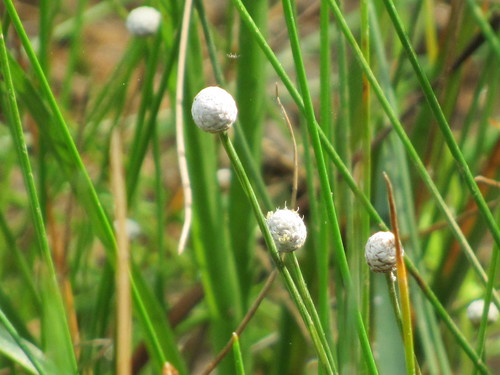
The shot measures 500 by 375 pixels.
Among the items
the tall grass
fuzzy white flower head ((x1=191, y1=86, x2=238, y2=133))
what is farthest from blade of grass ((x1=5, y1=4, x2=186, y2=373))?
fuzzy white flower head ((x1=191, y1=86, x2=238, y2=133))

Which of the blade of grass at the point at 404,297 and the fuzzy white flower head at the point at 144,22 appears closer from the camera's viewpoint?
the blade of grass at the point at 404,297

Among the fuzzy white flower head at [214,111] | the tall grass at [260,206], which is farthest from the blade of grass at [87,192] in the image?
the fuzzy white flower head at [214,111]

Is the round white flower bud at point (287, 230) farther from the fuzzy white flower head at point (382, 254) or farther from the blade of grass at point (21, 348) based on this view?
the blade of grass at point (21, 348)

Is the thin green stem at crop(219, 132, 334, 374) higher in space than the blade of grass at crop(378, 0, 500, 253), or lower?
lower

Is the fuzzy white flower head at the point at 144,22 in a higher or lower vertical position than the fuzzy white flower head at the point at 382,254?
higher

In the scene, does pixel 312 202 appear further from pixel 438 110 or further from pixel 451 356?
pixel 451 356

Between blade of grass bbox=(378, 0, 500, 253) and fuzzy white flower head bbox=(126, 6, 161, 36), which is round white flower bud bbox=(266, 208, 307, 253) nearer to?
blade of grass bbox=(378, 0, 500, 253)

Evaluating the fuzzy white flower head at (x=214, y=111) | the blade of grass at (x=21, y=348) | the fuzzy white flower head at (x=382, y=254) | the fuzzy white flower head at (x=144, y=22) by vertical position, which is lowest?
the blade of grass at (x=21, y=348)

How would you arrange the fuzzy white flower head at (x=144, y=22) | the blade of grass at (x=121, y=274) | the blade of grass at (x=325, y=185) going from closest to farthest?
the blade of grass at (x=121, y=274) < the blade of grass at (x=325, y=185) < the fuzzy white flower head at (x=144, y=22)

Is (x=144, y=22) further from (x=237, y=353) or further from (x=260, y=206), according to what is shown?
(x=237, y=353)
